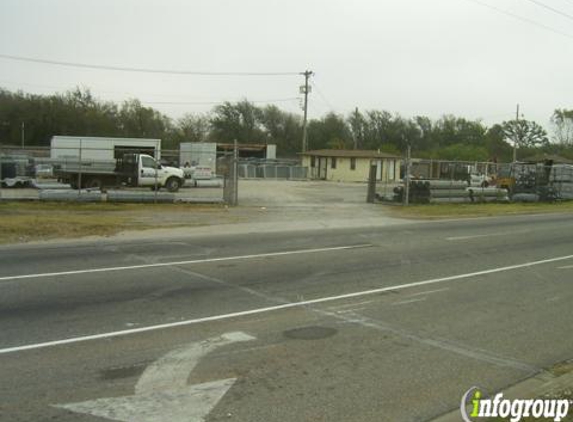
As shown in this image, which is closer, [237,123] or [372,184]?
[372,184]

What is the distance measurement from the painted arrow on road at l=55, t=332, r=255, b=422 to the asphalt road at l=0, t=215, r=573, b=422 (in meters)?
0.02

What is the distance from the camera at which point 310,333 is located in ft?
23.0

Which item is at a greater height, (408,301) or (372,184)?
(372,184)

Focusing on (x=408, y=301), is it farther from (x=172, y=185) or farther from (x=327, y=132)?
(x=327, y=132)

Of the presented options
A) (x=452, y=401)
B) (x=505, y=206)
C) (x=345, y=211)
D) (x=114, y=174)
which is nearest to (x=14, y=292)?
(x=452, y=401)

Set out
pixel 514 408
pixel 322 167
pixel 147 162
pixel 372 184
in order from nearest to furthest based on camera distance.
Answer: pixel 514 408 → pixel 372 184 → pixel 147 162 → pixel 322 167

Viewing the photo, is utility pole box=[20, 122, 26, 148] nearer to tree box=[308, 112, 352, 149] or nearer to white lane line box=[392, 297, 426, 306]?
tree box=[308, 112, 352, 149]

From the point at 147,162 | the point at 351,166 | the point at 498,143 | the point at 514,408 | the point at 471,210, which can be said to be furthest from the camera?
the point at 498,143

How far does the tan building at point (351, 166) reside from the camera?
6350cm

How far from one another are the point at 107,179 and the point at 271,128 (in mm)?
68482

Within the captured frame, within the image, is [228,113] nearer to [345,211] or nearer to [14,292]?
[345,211]

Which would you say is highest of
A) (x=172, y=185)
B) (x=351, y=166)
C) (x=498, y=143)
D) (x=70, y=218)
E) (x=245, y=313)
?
(x=498, y=143)

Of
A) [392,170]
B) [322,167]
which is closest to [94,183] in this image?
[322,167]

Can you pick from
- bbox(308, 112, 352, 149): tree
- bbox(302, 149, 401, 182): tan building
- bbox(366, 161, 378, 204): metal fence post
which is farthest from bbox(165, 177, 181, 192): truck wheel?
bbox(308, 112, 352, 149): tree
